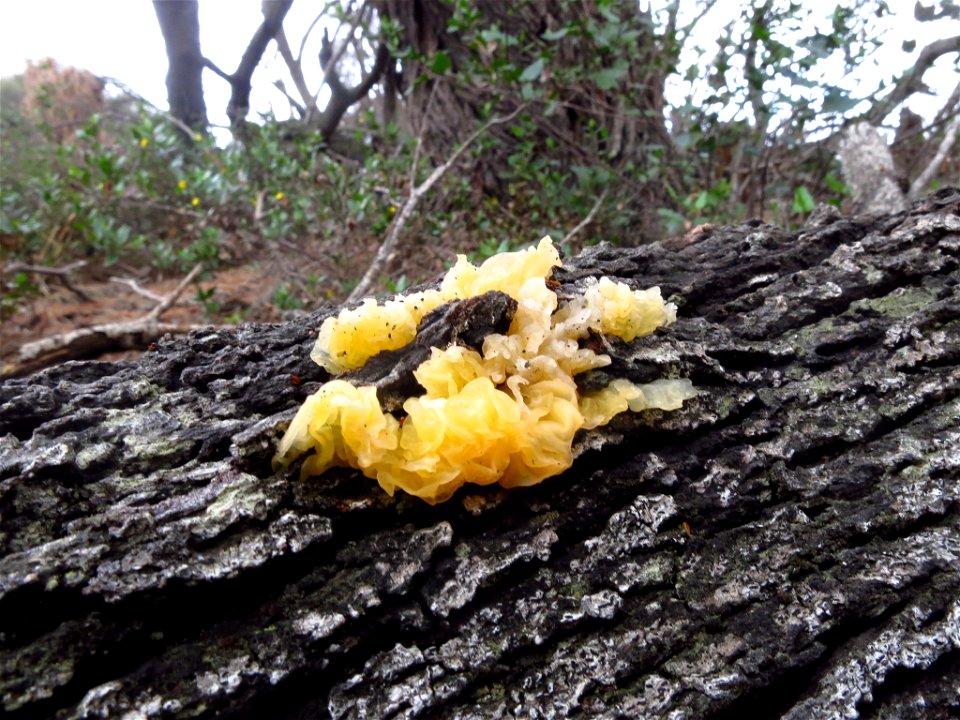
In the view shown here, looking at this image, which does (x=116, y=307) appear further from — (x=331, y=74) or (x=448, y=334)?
(x=448, y=334)

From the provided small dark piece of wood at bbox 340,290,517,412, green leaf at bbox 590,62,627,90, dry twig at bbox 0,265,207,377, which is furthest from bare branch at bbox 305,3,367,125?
small dark piece of wood at bbox 340,290,517,412

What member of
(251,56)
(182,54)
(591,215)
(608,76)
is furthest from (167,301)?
(182,54)

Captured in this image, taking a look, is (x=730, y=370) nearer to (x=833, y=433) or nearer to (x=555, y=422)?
(x=833, y=433)

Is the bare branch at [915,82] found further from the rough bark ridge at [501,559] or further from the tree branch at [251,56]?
the tree branch at [251,56]

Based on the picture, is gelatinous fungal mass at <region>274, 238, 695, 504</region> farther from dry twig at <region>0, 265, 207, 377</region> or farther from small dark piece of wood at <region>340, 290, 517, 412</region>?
dry twig at <region>0, 265, 207, 377</region>

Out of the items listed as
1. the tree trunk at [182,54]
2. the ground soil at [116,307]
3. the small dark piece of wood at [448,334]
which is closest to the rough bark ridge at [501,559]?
the small dark piece of wood at [448,334]

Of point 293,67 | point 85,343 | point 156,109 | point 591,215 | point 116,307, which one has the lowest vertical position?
point 85,343
